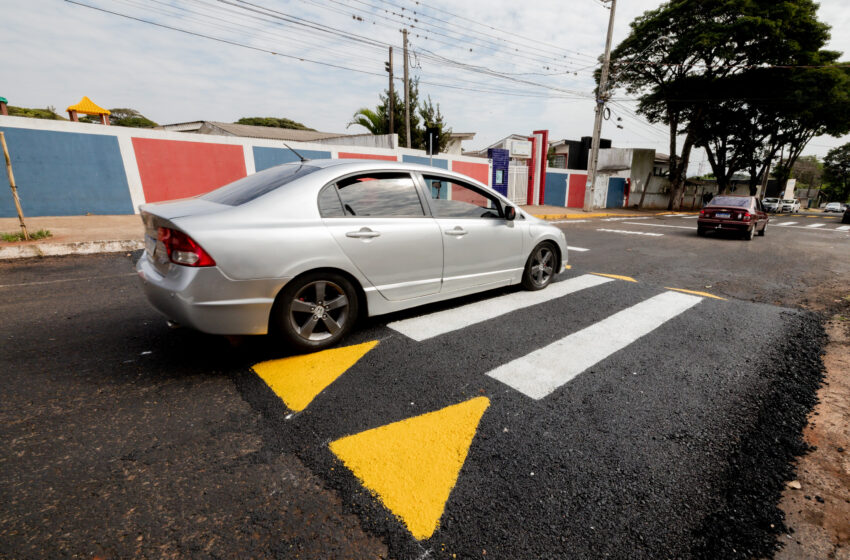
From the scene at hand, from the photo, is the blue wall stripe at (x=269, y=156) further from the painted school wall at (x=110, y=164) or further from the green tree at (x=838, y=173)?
the green tree at (x=838, y=173)

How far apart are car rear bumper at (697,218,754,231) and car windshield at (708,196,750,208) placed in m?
0.66

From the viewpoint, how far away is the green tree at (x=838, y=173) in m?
64.5

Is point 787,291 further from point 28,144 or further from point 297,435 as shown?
point 28,144

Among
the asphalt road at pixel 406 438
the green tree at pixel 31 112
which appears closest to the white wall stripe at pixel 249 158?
the asphalt road at pixel 406 438

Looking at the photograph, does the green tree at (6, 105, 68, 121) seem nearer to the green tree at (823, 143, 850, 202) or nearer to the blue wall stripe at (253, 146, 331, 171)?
the blue wall stripe at (253, 146, 331, 171)

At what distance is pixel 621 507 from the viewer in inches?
Result: 65.6

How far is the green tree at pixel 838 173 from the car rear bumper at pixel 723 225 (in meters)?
82.1

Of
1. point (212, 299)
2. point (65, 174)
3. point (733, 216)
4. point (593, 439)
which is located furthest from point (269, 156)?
point (733, 216)

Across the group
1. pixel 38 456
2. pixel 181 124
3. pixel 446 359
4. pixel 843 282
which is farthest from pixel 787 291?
pixel 181 124

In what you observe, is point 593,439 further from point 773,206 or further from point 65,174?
point 773,206

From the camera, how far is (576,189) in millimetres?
25703

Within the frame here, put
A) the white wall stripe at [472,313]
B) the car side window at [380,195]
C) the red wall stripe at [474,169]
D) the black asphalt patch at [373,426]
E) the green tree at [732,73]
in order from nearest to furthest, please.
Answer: the black asphalt patch at [373,426]
the car side window at [380,195]
the white wall stripe at [472,313]
the red wall stripe at [474,169]
the green tree at [732,73]

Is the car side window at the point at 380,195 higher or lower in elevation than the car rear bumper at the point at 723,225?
higher

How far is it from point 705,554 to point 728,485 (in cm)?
50
